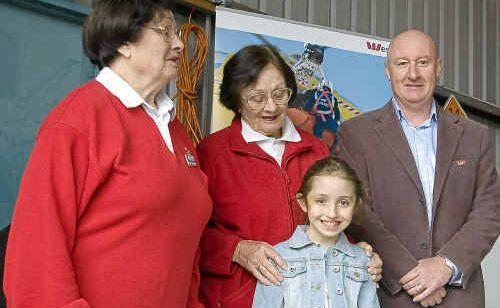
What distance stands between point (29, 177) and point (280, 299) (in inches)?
32.9

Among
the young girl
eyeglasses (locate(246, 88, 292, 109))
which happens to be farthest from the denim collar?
eyeglasses (locate(246, 88, 292, 109))

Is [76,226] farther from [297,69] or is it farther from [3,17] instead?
[297,69]

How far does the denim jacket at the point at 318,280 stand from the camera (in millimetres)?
1870

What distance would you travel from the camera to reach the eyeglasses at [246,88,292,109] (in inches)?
86.0

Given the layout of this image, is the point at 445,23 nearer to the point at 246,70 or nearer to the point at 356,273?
the point at 246,70

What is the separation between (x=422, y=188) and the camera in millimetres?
2162

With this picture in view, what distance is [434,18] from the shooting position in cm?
495

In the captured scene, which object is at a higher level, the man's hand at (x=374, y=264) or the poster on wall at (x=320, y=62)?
the poster on wall at (x=320, y=62)

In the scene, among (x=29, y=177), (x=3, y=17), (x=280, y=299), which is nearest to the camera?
(x=29, y=177)

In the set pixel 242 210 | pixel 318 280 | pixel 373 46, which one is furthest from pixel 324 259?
pixel 373 46

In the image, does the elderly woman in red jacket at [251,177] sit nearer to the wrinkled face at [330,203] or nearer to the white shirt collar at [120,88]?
the wrinkled face at [330,203]

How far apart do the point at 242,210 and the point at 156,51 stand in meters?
0.62

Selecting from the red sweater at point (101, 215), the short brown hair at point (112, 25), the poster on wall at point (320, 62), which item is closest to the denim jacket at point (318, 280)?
the red sweater at point (101, 215)

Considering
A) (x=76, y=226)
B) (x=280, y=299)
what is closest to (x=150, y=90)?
(x=76, y=226)
